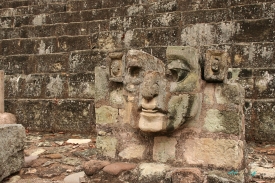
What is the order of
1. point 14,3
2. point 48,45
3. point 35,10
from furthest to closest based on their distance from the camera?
point 14,3
point 35,10
point 48,45

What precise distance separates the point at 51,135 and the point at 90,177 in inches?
107

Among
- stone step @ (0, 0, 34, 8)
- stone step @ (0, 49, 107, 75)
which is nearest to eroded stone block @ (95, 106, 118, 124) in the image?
stone step @ (0, 49, 107, 75)

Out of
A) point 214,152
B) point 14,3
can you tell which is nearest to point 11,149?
point 214,152

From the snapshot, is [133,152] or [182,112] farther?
[133,152]

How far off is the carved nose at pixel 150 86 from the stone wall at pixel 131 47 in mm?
2309

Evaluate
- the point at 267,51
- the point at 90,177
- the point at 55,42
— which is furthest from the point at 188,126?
the point at 55,42

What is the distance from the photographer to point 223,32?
6035 mm

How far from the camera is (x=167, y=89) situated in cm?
307

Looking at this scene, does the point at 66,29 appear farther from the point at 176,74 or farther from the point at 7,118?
the point at 176,74

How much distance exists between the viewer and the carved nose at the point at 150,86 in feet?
9.51

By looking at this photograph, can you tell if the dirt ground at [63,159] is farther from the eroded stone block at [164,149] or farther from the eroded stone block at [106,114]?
the eroded stone block at [164,149]

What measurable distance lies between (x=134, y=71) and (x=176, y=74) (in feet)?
1.26

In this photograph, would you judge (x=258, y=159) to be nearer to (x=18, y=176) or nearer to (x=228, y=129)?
(x=228, y=129)

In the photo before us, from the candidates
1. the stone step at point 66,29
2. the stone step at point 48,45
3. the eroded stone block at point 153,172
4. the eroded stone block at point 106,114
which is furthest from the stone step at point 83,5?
the eroded stone block at point 153,172
